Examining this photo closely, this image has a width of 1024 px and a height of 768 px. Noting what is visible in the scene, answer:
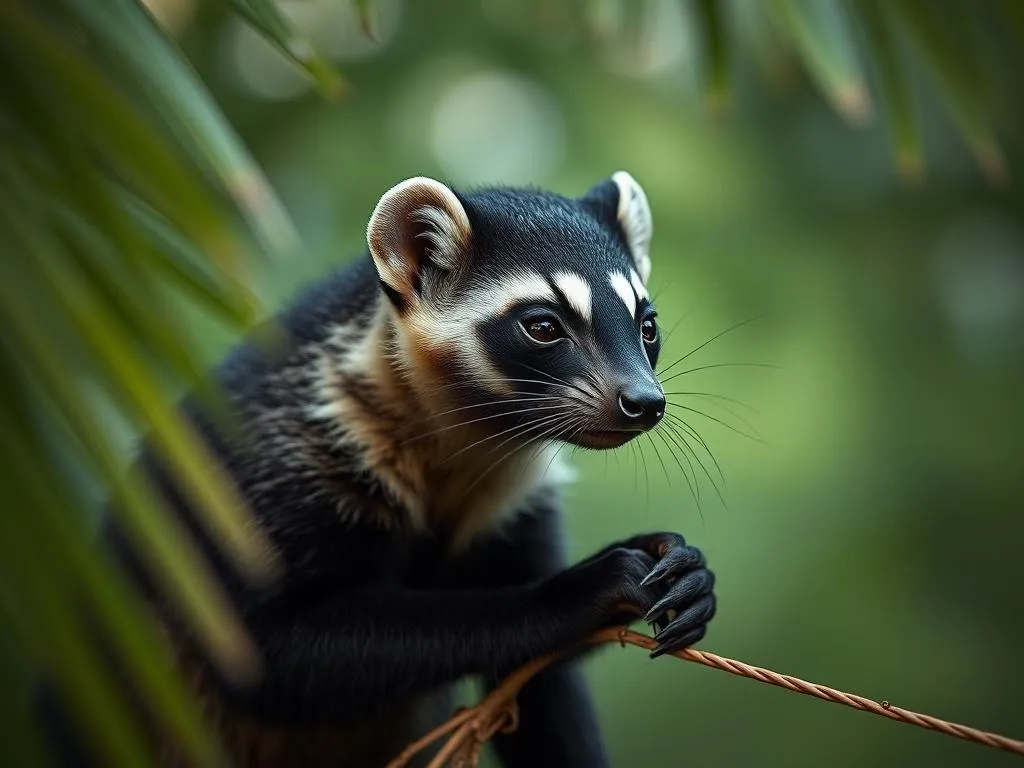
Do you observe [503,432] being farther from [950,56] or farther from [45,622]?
[45,622]

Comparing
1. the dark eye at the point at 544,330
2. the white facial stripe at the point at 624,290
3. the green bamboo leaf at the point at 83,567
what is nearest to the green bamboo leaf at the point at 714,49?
the white facial stripe at the point at 624,290

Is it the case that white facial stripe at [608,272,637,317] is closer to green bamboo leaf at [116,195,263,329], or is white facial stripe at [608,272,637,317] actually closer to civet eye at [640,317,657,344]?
civet eye at [640,317,657,344]

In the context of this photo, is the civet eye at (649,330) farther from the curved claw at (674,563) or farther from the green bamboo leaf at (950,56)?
the green bamboo leaf at (950,56)

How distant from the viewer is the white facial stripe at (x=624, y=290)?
2.52 meters

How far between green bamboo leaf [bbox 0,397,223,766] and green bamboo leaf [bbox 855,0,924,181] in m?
1.47

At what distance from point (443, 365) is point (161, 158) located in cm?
148

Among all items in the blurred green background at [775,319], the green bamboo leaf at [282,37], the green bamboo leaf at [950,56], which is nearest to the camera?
the green bamboo leaf at [282,37]

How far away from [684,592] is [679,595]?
0.04ft

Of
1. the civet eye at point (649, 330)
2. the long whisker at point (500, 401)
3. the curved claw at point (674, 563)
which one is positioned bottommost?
the curved claw at point (674, 563)

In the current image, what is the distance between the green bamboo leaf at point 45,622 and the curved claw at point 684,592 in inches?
48.1

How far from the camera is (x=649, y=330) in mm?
2631

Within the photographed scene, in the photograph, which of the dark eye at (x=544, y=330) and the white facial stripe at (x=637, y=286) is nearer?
the dark eye at (x=544, y=330)

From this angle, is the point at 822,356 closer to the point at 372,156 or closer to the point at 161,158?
the point at 372,156

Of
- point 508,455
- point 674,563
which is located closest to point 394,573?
point 508,455
